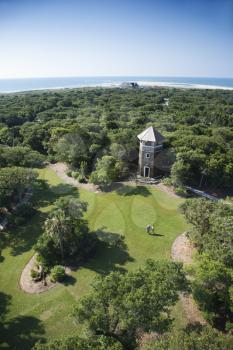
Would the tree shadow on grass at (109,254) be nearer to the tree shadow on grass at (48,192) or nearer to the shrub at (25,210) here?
the shrub at (25,210)

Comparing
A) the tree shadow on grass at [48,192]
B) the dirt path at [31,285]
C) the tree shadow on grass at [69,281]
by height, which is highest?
the tree shadow on grass at [48,192]

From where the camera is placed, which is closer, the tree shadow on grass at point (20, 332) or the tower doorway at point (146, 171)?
the tree shadow on grass at point (20, 332)

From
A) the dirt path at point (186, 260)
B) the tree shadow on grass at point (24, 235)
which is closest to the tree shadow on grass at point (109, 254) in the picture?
the dirt path at point (186, 260)

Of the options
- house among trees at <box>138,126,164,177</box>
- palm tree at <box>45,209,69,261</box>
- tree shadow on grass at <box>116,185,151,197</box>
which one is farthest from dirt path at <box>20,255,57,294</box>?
house among trees at <box>138,126,164,177</box>

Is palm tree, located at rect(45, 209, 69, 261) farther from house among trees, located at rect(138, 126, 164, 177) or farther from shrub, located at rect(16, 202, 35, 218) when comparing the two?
house among trees, located at rect(138, 126, 164, 177)

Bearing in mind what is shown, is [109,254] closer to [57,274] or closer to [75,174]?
[57,274]
